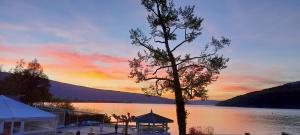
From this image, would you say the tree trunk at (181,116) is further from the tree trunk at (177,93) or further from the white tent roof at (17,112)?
the white tent roof at (17,112)

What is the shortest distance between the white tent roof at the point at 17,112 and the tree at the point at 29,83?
121 ft

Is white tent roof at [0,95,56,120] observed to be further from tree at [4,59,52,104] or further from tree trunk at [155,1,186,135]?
tree at [4,59,52,104]

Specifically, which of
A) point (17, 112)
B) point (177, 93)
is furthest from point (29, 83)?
point (177, 93)

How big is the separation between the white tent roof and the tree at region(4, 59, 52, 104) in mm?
36742

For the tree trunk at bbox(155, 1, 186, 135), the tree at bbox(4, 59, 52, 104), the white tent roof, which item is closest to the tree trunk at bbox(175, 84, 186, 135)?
the tree trunk at bbox(155, 1, 186, 135)

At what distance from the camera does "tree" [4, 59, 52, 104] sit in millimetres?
62156

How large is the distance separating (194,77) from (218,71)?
3.96 ft

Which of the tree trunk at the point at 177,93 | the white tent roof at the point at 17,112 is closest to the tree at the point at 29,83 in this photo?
the white tent roof at the point at 17,112

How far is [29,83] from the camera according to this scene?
64.2 metres

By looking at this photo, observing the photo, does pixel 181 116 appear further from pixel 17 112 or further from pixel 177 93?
pixel 17 112

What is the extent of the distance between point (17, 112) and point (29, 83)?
40.8m

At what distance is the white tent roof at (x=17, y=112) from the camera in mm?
24253

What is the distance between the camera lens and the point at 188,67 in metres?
17.9

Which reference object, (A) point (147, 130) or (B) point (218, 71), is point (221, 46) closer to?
(B) point (218, 71)
